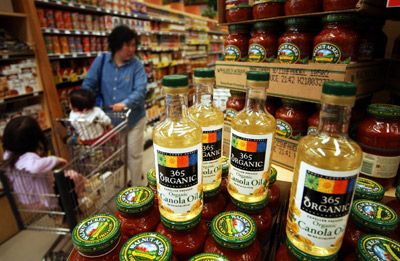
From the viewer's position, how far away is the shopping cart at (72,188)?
5.08 feet

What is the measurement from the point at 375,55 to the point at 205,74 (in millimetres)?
1099

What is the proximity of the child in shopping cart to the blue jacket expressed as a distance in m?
0.25

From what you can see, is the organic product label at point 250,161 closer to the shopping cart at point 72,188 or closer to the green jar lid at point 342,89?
the green jar lid at point 342,89

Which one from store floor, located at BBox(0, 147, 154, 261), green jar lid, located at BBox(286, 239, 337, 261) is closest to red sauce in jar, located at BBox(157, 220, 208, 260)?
green jar lid, located at BBox(286, 239, 337, 261)

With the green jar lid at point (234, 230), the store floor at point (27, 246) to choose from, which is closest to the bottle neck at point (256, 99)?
the green jar lid at point (234, 230)

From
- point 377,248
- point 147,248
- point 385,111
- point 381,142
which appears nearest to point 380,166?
point 381,142

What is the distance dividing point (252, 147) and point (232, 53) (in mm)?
858

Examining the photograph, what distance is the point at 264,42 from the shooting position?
1.23 meters

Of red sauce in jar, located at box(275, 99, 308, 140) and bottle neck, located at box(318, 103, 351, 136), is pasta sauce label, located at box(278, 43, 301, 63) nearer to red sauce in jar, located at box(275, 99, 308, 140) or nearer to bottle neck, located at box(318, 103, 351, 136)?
red sauce in jar, located at box(275, 99, 308, 140)

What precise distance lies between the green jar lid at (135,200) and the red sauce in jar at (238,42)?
3.03 feet

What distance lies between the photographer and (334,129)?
556 millimetres

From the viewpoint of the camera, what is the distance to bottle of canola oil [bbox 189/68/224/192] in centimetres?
75

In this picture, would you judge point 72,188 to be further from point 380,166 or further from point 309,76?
point 380,166

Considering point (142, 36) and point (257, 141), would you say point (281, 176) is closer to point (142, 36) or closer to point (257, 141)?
point (257, 141)
